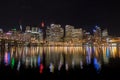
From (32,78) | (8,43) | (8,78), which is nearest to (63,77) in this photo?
(32,78)

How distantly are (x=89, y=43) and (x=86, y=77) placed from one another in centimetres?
11298

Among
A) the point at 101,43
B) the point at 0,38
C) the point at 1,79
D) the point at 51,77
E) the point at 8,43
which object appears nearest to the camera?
the point at 1,79

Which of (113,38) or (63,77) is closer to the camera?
(63,77)

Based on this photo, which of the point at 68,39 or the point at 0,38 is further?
the point at 68,39

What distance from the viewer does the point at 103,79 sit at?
21.9 m

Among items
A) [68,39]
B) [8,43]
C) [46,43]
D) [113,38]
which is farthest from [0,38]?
[113,38]

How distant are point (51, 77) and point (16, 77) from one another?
2858 millimetres

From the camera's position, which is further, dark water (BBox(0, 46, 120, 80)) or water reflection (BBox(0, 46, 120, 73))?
water reflection (BBox(0, 46, 120, 73))

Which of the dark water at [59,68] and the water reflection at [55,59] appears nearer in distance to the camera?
the dark water at [59,68]

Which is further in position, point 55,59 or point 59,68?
point 55,59

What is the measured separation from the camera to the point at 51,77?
73.2 feet

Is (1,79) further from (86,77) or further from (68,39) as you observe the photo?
(68,39)

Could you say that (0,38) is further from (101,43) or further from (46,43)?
(101,43)

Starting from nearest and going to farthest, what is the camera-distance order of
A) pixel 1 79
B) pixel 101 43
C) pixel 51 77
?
pixel 1 79 < pixel 51 77 < pixel 101 43
